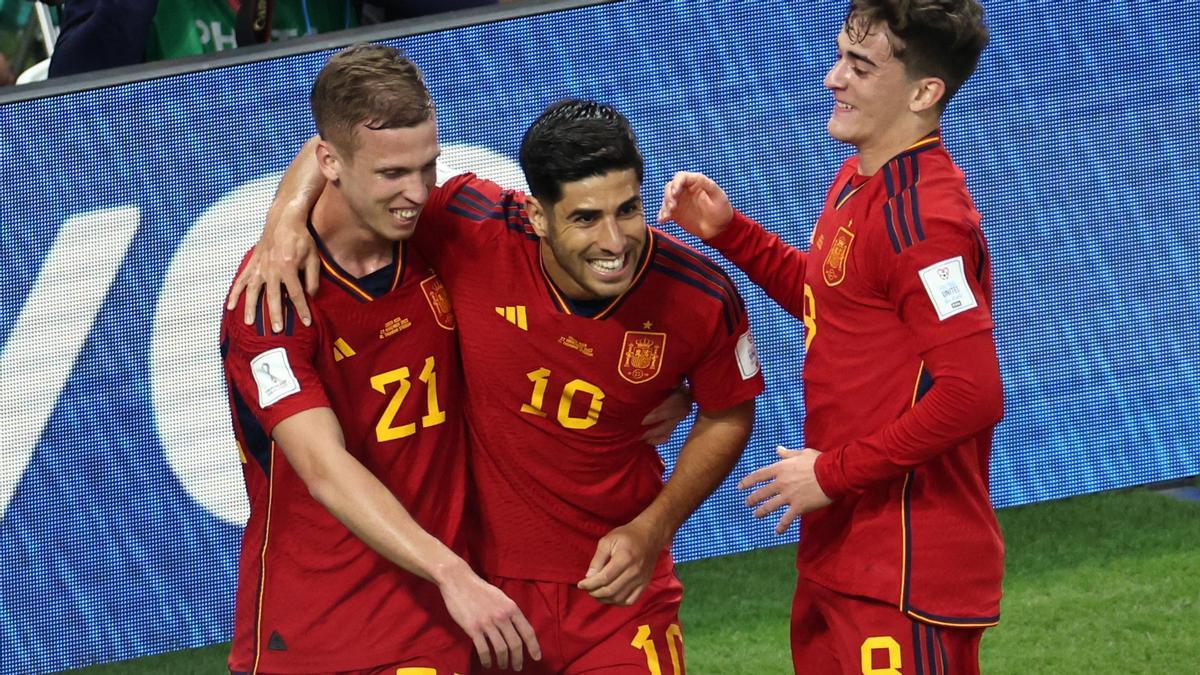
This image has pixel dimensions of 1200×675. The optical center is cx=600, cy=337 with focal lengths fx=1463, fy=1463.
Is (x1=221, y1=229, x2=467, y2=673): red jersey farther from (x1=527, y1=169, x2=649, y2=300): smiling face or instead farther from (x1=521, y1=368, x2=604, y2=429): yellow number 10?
(x1=527, y1=169, x2=649, y2=300): smiling face

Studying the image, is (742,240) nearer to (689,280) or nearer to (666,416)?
(689,280)

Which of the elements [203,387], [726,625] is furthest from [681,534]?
[203,387]

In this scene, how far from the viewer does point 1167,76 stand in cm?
457

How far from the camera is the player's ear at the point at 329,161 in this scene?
9.10 ft

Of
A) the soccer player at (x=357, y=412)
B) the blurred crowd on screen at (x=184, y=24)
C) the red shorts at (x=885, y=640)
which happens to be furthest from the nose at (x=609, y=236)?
the blurred crowd on screen at (x=184, y=24)

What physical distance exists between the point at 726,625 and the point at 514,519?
174 cm

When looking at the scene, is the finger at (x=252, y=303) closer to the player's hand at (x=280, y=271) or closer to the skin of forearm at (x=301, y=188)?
the player's hand at (x=280, y=271)

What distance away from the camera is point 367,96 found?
269 cm

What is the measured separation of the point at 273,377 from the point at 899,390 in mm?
1154

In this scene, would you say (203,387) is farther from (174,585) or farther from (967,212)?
(967,212)

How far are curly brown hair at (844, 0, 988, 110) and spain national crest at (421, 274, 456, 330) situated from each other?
0.93m

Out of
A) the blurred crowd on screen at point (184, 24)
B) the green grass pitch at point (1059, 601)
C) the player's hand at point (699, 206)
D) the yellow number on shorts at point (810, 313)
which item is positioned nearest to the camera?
the yellow number on shorts at point (810, 313)

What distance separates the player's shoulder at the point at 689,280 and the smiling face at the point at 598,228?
0.31ft

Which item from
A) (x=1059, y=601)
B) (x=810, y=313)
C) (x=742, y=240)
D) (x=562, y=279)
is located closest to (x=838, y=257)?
(x=810, y=313)
